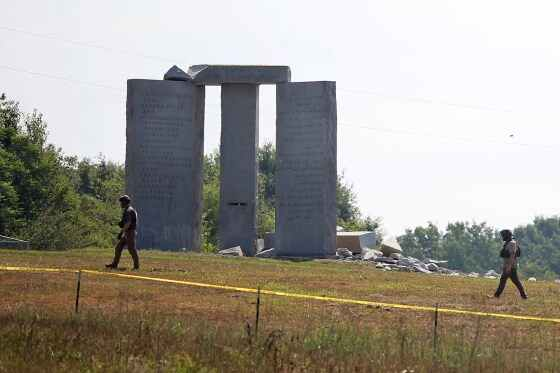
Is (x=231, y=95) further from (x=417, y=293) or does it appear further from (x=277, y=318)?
(x=277, y=318)

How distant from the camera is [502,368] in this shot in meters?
14.2

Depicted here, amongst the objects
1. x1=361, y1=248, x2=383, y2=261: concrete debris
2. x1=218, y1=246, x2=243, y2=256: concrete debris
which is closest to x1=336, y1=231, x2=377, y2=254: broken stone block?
x1=361, y1=248, x2=383, y2=261: concrete debris

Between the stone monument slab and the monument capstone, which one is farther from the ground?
the stone monument slab

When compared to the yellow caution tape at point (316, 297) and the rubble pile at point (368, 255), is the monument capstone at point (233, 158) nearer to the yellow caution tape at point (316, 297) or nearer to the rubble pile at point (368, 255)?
the rubble pile at point (368, 255)

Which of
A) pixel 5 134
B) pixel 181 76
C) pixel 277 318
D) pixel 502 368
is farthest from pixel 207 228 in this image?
pixel 502 368

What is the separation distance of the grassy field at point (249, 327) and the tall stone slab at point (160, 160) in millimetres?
14029

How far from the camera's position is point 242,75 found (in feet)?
149

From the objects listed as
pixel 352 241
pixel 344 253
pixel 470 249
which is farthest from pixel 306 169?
pixel 470 249

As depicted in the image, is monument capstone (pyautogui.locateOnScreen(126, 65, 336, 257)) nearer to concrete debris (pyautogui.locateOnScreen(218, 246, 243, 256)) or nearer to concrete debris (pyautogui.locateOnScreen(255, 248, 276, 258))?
concrete debris (pyautogui.locateOnScreen(255, 248, 276, 258))

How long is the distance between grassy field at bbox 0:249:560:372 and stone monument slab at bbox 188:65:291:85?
15211 mm

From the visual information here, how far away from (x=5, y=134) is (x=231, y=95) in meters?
21.4

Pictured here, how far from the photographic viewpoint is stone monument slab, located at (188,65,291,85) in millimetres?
45125

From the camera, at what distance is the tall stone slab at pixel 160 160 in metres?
45.1

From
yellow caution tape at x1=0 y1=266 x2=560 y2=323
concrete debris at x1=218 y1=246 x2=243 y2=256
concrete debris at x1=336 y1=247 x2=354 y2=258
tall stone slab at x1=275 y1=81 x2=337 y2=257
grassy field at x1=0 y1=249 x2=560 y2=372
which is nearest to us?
grassy field at x1=0 y1=249 x2=560 y2=372
